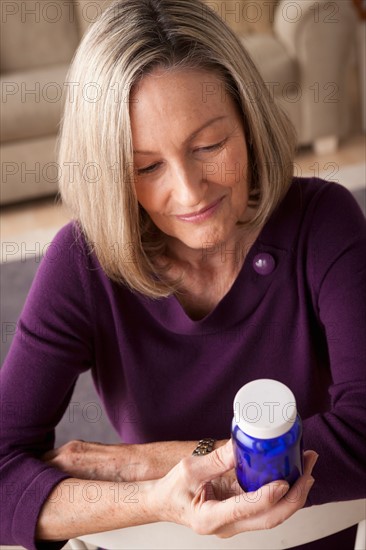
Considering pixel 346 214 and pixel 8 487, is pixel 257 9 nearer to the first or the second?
pixel 346 214

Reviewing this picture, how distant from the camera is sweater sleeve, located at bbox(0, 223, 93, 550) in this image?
Answer: 3.33ft

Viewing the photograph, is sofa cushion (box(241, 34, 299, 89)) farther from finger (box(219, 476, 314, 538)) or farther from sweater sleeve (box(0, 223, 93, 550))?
finger (box(219, 476, 314, 538))

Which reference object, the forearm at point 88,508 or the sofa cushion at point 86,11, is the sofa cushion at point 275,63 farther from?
the forearm at point 88,508

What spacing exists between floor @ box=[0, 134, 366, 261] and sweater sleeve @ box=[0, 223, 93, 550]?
180cm

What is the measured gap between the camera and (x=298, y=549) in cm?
106

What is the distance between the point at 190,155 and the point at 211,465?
386 millimetres

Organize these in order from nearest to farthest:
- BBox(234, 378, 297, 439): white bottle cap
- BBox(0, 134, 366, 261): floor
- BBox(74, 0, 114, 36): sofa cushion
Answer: BBox(234, 378, 297, 439): white bottle cap → BBox(0, 134, 366, 261): floor → BBox(74, 0, 114, 36): sofa cushion

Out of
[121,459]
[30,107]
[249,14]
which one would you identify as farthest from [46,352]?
[249,14]

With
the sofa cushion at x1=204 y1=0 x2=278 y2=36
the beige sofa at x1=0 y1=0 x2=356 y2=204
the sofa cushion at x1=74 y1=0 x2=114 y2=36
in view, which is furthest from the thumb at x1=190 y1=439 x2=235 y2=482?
the sofa cushion at x1=74 y1=0 x2=114 y2=36

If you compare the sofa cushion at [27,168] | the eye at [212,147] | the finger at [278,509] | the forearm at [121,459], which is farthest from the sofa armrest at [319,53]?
the finger at [278,509]

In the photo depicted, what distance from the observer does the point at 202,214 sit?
960 mm

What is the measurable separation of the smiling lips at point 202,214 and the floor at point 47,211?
6.30 ft

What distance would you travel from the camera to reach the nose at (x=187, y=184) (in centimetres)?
91

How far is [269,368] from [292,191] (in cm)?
27
